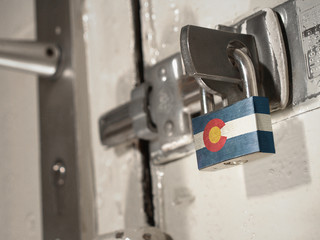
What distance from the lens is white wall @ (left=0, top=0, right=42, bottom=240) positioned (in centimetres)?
93

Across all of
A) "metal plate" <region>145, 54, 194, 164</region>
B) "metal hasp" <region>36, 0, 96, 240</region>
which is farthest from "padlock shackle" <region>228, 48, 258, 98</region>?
"metal hasp" <region>36, 0, 96, 240</region>

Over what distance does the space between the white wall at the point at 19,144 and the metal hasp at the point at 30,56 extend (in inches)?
3.6

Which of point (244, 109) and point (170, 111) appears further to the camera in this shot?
point (170, 111)

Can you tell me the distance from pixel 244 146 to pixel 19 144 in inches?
23.2

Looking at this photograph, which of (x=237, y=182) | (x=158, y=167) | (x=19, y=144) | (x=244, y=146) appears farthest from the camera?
(x=19, y=144)

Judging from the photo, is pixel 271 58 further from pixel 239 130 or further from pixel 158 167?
pixel 158 167

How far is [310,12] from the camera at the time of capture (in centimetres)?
53

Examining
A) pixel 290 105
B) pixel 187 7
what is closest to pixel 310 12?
pixel 290 105

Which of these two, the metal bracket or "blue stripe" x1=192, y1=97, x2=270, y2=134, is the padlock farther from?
the metal bracket

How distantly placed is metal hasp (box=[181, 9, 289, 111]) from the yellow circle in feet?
0.14

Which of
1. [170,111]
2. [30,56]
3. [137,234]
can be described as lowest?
[137,234]

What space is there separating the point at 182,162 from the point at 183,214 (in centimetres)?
6

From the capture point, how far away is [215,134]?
512 mm

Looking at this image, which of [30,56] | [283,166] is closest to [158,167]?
[283,166]
